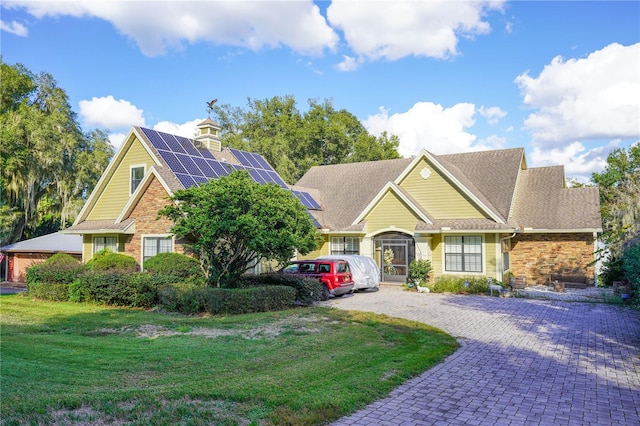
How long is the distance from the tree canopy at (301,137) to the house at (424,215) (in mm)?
18100

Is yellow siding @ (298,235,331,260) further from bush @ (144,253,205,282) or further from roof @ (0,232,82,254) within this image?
roof @ (0,232,82,254)

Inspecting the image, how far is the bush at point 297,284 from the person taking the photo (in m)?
16.2

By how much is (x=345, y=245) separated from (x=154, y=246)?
9965 mm

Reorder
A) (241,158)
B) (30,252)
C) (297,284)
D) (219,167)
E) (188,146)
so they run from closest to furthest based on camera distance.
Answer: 1. (297,284)
2. (219,167)
3. (188,146)
4. (241,158)
5. (30,252)

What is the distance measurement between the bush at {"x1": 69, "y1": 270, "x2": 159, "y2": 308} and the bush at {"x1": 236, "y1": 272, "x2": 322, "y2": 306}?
301 centimetres

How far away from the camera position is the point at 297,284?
1627 cm

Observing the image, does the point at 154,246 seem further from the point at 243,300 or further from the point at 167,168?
the point at 243,300

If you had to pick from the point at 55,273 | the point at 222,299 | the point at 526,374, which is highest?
the point at 55,273

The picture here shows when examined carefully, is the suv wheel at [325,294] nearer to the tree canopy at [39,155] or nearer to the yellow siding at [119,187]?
the yellow siding at [119,187]

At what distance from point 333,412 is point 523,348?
6.03m

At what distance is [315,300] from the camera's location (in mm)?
16719

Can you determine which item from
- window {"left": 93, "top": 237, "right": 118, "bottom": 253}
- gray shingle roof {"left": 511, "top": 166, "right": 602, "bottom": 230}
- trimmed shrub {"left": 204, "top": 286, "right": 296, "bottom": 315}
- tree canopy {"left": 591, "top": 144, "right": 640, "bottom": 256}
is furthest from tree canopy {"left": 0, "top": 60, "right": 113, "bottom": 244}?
tree canopy {"left": 591, "top": 144, "right": 640, "bottom": 256}

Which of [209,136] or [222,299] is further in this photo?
Result: [209,136]

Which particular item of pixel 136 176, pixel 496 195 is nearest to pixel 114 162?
pixel 136 176
